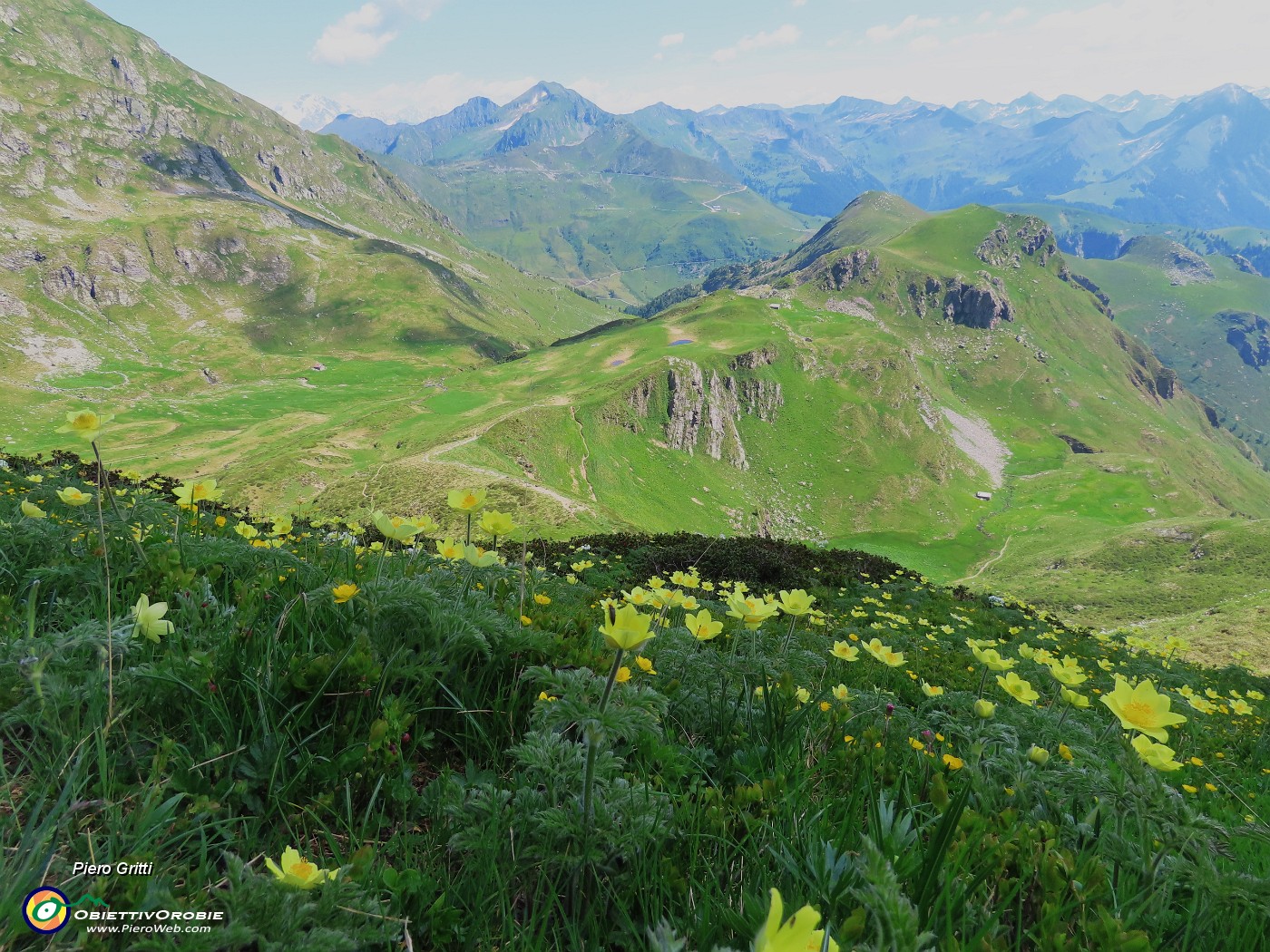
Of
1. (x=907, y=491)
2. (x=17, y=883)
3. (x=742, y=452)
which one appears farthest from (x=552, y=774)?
(x=907, y=491)

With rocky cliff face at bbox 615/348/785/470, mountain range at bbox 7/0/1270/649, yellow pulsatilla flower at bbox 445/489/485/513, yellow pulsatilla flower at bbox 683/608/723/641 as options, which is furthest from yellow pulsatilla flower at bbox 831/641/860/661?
rocky cliff face at bbox 615/348/785/470

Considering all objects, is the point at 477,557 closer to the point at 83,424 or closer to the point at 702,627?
the point at 702,627

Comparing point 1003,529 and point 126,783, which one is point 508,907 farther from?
point 1003,529

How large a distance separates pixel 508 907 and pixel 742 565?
13.5 m

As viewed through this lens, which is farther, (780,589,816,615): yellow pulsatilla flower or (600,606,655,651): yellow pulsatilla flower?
(780,589,816,615): yellow pulsatilla flower

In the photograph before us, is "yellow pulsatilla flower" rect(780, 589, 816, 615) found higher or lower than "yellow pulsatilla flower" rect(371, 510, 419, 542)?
lower

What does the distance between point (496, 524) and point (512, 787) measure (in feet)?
5.21

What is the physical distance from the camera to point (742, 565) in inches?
591

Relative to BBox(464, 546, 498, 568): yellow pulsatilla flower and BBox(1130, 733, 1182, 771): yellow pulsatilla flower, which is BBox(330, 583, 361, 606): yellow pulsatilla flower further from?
BBox(1130, 733, 1182, 771): yellow pulsatilla flower

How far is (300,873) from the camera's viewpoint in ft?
5.46

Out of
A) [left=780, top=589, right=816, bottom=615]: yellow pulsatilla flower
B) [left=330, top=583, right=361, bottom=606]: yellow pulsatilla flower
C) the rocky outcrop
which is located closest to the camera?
[left=330, top=583, right=361, bottom=606]: yellow pulsatilla flower

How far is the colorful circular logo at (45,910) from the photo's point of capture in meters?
1.42

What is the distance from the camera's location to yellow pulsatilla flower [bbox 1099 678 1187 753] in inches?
106

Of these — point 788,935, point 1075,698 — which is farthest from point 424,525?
point 1075,698
